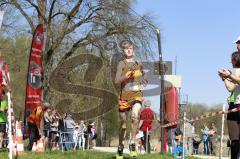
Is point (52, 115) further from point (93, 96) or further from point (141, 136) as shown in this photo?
point (93, 96)

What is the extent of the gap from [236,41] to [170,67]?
962cm

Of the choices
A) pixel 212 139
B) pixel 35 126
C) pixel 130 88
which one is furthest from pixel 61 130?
pixel 130 88

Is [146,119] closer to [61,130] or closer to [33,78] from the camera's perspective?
[33,78]

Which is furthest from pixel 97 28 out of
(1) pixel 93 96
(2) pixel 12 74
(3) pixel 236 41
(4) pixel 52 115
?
(3) pixel 236 41

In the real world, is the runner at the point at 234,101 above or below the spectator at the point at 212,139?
above

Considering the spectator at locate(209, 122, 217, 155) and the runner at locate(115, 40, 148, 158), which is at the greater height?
the runner at locate(115, 40, 148, 158)

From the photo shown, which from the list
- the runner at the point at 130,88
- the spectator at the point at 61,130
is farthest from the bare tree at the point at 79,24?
the runner at the point at 130,88

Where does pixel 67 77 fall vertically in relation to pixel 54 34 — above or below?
below

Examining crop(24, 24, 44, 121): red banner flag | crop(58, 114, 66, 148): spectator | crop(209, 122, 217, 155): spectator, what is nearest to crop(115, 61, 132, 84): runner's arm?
crop(24, 24, 44, 121): red banner flag

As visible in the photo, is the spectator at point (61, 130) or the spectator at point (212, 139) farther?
the spectator at point (212, 139)

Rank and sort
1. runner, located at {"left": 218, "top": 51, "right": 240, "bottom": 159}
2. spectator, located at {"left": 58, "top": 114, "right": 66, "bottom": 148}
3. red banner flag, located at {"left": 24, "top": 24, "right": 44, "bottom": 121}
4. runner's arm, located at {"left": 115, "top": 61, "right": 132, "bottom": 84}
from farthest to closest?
spectator, located at {"left": 58, "top": 114, "right": 66, "bottom": 148}, red banner flag, located at {"left": 24, "top": 24, "right": 44, "bottom": 121}, runner's arm, located at {"left": 115, "top": 61, "right": 132, "bottom": 84}, runner, located at {"left": 218, "top": 51, "right": 240, "bottom": 159}

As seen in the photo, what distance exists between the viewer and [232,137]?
810cm

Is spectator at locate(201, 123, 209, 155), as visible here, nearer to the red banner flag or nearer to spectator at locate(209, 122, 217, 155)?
spectator at locate(209, 122, 217, 155)

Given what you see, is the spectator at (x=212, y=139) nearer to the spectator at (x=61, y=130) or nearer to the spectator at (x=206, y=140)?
the spectator at (x=206, y=140)
